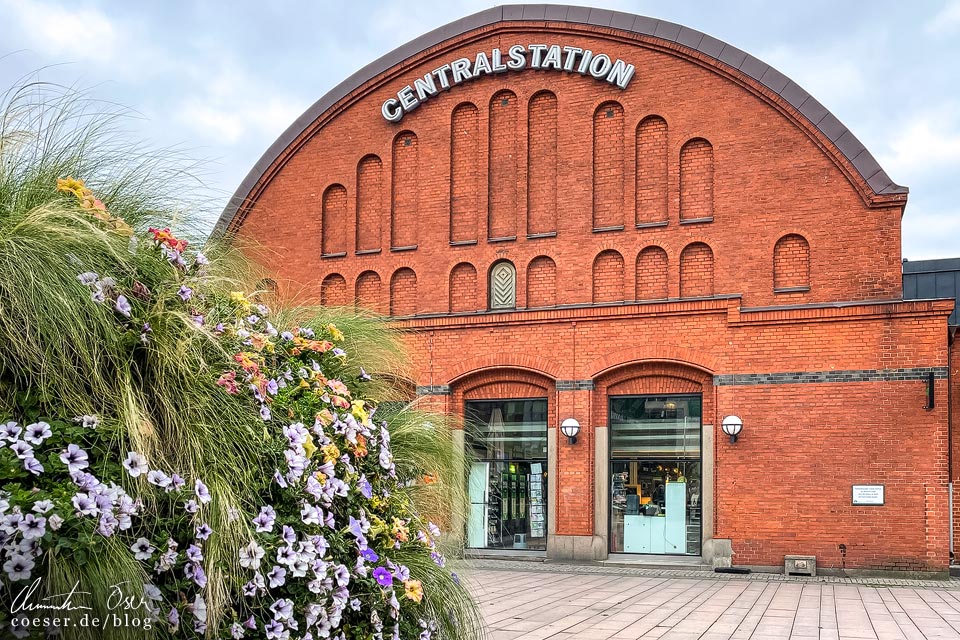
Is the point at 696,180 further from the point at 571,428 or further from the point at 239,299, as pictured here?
the point at 239,299

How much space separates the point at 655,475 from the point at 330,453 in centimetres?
1473

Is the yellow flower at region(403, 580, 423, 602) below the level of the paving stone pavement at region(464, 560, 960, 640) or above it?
above

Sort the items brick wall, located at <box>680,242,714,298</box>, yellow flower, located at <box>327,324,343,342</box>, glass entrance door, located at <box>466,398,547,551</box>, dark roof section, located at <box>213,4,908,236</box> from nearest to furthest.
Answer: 1. yellow flower, located at <box>327,324,343,342</box>
2. dark roof section, located at <box>213,4,908,236</box>
3. brick wall, located at <box>680,242,714,298</box>
4. glass entrance door, located at <box>466,398,547,551</box>

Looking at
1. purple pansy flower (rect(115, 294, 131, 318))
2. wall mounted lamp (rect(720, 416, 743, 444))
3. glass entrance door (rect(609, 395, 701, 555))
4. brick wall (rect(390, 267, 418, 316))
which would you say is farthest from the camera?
brick wall (rect(390, 267, 418, 316))

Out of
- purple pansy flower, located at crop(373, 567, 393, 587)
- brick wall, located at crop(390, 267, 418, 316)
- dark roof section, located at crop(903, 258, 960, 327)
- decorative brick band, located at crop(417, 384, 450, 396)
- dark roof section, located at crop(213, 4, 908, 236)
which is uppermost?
dark roof section, located at crop(213, 4, 908, 236)

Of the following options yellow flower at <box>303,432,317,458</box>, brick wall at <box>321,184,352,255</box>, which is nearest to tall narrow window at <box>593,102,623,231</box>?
brick wall at <box>321,184,352,255</box>

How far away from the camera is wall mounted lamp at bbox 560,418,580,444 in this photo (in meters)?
18.4

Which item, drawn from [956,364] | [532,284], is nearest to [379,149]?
[532,284]

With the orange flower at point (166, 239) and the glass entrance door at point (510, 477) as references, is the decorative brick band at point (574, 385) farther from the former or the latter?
the orange flower at point (166, 239)

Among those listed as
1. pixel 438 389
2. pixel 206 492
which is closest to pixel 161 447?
pixel 206 492

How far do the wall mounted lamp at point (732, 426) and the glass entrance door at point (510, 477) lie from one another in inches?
152

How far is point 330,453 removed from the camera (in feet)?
14.3

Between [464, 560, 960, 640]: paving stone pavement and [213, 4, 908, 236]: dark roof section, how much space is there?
7340 mm

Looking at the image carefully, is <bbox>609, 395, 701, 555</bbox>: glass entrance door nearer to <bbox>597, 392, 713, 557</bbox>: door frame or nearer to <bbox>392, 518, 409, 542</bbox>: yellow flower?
<bbox>597, 392, 713, 557</bbox>: door frame
